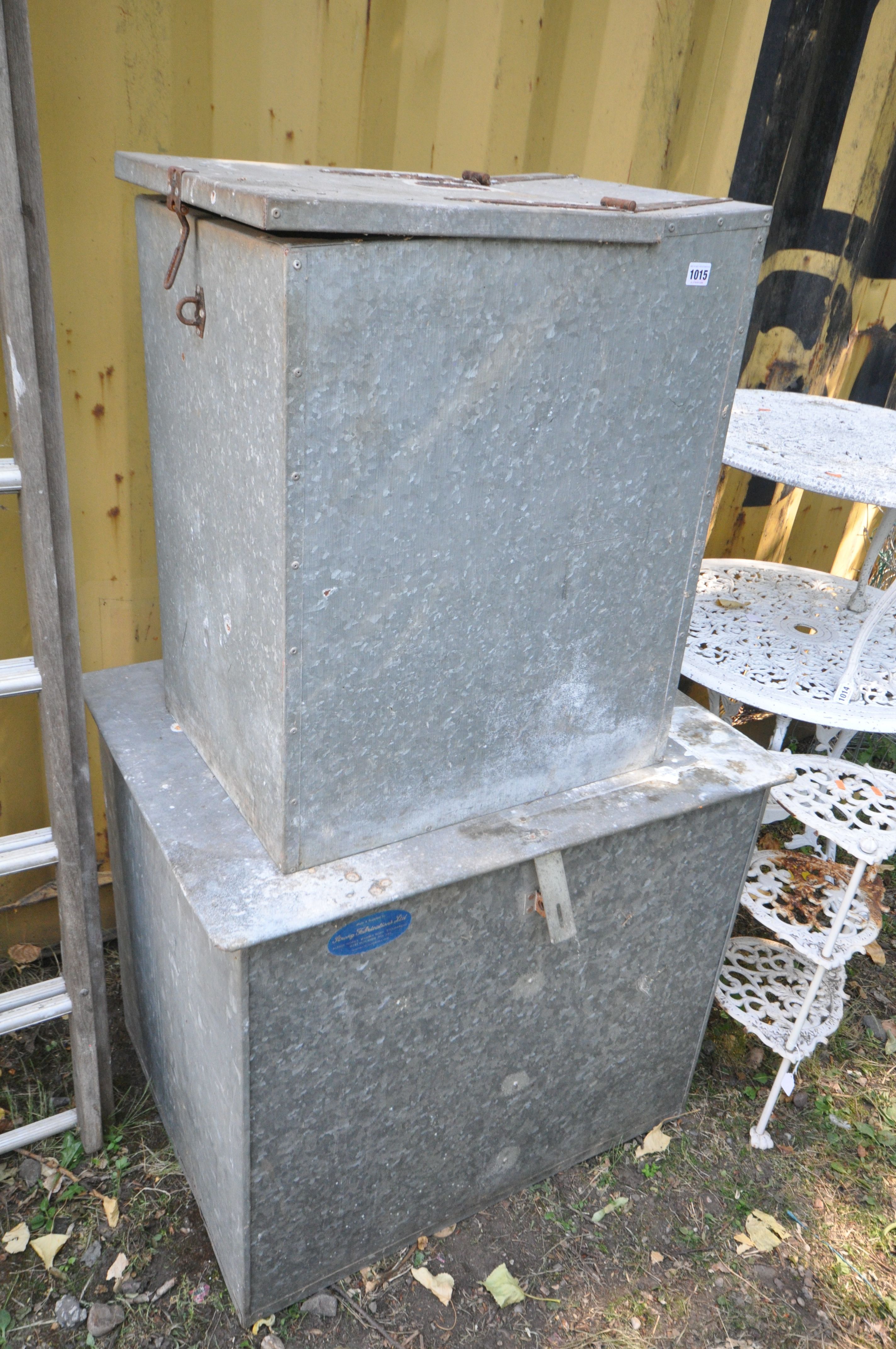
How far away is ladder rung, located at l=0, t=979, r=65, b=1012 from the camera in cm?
195

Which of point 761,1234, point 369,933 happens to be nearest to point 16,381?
point 369,933

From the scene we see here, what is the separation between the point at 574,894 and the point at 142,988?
1004 mm

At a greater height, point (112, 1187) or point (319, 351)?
point (319, 351)

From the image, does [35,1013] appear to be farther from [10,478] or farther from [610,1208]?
[610,1208]

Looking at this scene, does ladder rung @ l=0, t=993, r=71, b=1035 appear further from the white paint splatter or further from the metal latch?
the white paint splatter

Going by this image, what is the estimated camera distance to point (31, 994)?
1.98 m

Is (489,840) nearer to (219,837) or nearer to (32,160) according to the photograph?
(219,837)

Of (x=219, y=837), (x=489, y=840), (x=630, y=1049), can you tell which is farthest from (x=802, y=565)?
(x=219, y=837)

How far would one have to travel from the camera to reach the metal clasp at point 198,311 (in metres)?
1.39

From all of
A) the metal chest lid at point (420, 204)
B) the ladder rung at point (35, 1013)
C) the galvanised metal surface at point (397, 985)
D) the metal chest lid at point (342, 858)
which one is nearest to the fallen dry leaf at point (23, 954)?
the galvanised metal surface at point (397, 985)

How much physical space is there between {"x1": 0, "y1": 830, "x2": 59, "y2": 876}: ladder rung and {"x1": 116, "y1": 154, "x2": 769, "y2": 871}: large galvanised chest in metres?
0.36

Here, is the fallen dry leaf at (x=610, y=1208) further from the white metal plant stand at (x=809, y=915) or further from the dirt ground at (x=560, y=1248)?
the white metal plant stand at (x=809, y=915)

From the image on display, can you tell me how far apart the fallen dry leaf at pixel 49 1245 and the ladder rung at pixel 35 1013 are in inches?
16.6

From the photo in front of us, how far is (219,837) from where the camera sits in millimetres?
1604
